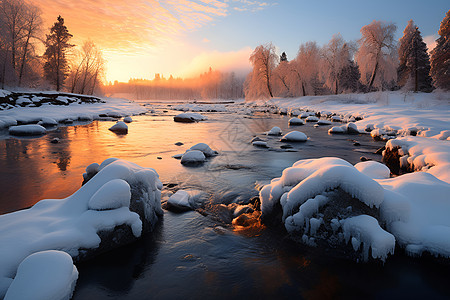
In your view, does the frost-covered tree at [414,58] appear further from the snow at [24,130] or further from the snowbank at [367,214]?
the snow at [24,130]

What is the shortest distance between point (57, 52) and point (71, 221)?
136 ft

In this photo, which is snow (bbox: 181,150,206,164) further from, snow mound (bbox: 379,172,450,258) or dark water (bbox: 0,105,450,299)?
snow mound (bbox: 379,172,450,258)

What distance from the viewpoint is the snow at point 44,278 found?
2.20m

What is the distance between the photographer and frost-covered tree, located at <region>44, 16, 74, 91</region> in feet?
112

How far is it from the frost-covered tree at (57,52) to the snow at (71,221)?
127 ft

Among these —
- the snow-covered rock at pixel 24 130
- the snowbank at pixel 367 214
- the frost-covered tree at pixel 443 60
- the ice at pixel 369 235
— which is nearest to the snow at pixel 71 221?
the snowbank at pixel 367 214

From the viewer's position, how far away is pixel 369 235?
3172mm

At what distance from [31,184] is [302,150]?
975cm

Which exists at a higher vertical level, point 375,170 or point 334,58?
point 334,58

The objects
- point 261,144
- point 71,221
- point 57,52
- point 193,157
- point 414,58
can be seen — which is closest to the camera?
point 71,221

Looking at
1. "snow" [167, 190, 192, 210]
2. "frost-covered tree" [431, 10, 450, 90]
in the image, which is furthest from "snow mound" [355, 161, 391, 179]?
"frost-covered tree" [431, 10, 450, 90]

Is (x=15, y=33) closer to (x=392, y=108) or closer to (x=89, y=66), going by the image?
(x=89, y=66)

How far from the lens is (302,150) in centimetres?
1077

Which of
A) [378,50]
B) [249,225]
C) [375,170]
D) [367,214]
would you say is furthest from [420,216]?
[378,50]
